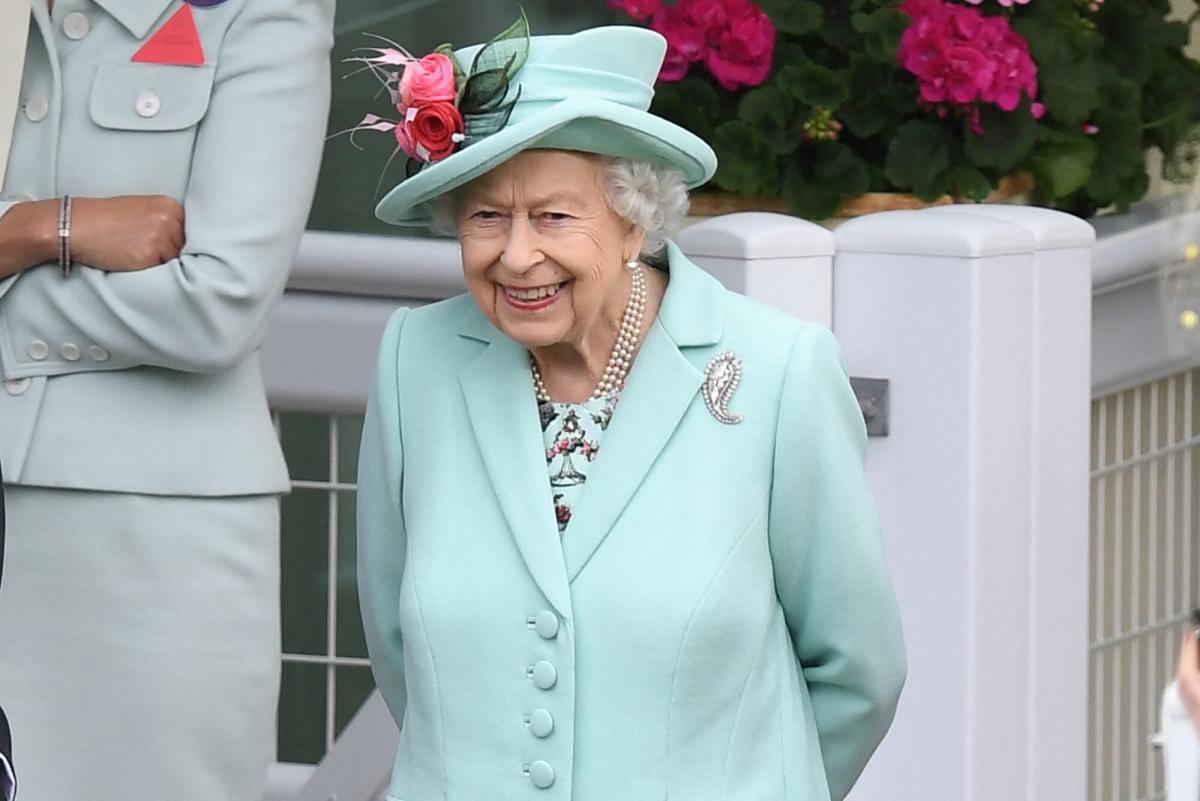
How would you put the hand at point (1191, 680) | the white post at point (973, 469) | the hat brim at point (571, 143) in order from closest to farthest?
the hand at point (1191, 680)
the hat brim at point (571, 143)
the white post at point (973, 469)

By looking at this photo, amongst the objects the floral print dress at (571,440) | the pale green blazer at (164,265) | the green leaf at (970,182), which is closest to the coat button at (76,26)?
the pale green blazer at (164,265)

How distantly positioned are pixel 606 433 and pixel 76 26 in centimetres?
110

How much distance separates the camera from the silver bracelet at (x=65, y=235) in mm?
3172

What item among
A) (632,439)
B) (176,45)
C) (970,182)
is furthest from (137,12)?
(970,182)

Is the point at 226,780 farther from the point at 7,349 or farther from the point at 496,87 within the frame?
the point at 496,87

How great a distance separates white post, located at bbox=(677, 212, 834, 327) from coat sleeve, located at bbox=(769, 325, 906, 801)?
89cm

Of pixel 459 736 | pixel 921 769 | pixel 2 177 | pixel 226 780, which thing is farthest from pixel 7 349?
pixel 921 769

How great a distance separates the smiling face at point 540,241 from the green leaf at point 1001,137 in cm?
156

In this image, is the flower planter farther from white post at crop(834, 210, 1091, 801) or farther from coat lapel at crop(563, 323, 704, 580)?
coat lapel at crop(563, 323, 704, 580)

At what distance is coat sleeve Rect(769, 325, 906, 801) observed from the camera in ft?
8.70

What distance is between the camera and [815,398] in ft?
8.70

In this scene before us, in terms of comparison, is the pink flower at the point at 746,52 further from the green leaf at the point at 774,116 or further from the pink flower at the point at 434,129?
the pink flower at the point at 434,129

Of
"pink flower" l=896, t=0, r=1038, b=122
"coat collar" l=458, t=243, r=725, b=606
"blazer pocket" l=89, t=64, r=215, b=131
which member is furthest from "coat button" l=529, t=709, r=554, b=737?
"pink flower" l=896, t=0, r=1038, b=122

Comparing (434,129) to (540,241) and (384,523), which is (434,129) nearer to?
(540,241)
